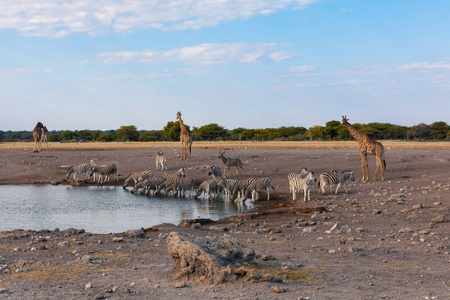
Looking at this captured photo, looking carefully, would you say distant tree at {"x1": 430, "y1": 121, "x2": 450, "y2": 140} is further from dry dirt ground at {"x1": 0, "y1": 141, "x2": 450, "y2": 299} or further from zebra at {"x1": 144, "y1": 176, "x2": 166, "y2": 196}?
zebra at {"x1": 144, "y1": 176, "x2": 166, "y2": 196}

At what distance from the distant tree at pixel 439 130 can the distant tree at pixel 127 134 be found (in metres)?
45.8

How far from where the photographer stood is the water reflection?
13.4 meters

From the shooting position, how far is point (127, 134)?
246 ft

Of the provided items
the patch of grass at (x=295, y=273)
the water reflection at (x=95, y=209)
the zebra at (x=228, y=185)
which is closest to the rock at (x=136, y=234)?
the water reflection at (x=95, y=209)

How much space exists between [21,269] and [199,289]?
9.99 ft

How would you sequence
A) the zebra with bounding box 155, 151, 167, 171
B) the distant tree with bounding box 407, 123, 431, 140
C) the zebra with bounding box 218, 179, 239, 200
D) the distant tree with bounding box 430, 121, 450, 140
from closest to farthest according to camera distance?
the zebra with bounding box 218, 179, 239, 200 < the zebra with bounding box 155, 151, 167, 171 < the distant tree with bounding box 430, 121, 450, 140 < the distant tree with bounding box 407, 123, 431, 140

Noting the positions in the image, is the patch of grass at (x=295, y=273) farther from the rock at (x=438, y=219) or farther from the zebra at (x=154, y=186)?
the zebra at (x=154, y=186)

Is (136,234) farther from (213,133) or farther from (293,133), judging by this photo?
(293,133)

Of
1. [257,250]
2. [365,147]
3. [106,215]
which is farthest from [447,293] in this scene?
[365,147]

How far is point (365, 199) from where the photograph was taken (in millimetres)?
15570

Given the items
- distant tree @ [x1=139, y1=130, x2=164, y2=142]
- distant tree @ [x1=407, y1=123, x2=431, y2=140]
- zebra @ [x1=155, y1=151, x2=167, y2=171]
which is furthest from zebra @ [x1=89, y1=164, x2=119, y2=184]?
distant tree @ [x1=407, y1=123, x2=431, y2=140]

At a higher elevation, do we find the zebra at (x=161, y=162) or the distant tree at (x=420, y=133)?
the distant tree at (x=420, y=133)

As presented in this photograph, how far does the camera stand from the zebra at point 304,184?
636 inches

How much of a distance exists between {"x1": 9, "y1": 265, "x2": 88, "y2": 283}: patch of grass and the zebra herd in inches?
398
